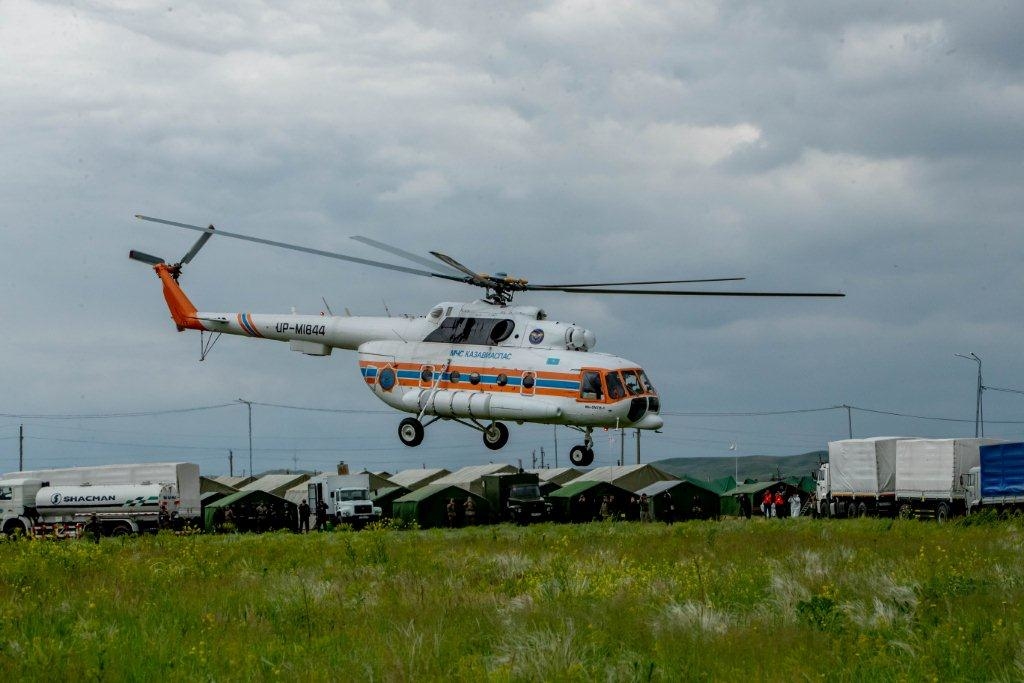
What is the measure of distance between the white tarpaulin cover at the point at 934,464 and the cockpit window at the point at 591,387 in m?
25.9

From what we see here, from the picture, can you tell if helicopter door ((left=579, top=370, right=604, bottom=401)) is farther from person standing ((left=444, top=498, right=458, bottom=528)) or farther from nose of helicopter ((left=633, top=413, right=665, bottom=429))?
person standing ((left=444, top=498, right=458, bottom=528))

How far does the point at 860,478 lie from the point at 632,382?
1178 inches

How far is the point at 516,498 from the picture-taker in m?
52.2

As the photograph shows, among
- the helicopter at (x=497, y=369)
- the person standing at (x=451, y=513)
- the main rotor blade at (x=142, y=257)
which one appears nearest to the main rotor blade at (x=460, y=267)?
the helicopter at (x=497, y=369)

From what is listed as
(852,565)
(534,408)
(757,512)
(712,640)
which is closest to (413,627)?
(712,640)

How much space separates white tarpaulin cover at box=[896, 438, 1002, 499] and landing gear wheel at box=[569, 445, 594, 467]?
82.6ft

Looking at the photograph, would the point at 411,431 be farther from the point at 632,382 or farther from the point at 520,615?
the point at 520,615

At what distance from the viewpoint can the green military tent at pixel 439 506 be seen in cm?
5209

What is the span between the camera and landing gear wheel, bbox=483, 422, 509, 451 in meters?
27.4

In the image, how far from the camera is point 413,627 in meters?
14.2

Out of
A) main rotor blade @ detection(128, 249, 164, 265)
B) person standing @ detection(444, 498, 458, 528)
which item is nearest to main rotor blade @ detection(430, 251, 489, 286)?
main rotor blade @ detection(128, 249, 164, 265)

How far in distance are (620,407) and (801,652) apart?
45.7 feet

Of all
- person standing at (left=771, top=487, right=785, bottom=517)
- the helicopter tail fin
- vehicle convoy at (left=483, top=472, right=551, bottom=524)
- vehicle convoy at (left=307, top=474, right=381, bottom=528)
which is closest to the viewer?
the helicopter tail fin

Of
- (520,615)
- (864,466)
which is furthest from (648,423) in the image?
(864,466)
